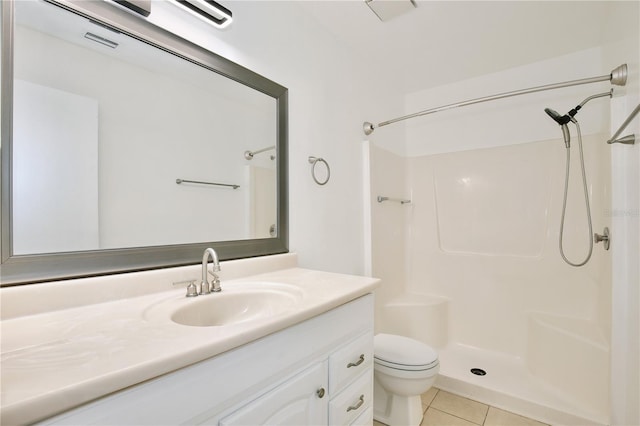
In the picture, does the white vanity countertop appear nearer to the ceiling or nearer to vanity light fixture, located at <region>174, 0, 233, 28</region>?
vanity light fixture, located at <region>174, 0, 233, 28</region>

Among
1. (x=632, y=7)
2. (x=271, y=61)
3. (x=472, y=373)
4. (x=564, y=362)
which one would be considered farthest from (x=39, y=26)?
(x=564, y=362)

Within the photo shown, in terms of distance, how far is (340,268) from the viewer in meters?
1.86

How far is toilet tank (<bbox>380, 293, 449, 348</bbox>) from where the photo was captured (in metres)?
2.32

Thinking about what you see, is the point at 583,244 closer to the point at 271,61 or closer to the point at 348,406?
the point at 348,406

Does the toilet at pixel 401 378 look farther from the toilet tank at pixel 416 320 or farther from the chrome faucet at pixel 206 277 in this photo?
the chrome faucet at pixel 206 277

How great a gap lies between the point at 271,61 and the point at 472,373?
2.39m

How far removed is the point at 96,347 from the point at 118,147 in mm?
683

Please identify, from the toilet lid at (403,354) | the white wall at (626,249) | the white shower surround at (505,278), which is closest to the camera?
the white wall at (626,249)

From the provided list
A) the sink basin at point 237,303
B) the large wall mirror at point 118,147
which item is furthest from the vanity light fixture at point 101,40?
the sink basin at point 237,303

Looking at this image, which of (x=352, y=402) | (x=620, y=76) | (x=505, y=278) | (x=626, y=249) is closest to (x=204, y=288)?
(x=352, y=402)

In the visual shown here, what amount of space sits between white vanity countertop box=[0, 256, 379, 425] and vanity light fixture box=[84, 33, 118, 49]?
0.83 meters

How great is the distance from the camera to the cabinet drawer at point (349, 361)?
939 millimetres

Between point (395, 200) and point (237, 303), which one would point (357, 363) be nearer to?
point (237, 303)

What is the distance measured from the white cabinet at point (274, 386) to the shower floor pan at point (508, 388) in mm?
1149
